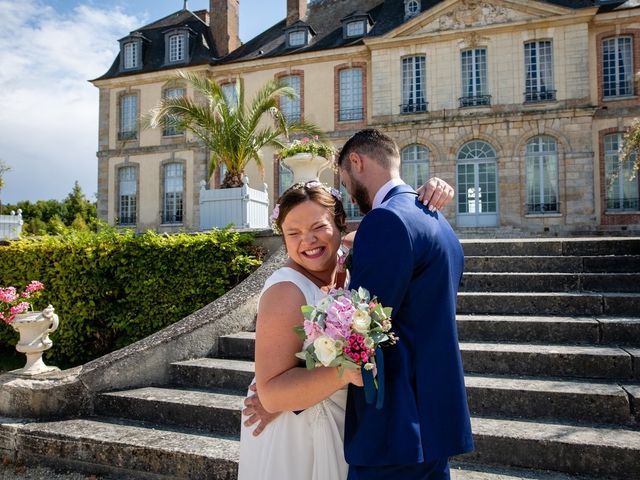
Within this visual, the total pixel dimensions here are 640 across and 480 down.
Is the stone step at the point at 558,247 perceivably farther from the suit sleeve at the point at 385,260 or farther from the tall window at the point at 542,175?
the tall window at the point at 542,175

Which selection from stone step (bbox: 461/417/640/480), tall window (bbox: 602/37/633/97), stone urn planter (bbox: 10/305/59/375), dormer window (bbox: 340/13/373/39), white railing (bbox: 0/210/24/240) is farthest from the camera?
dormer window (bbox: 340/13/373/39)

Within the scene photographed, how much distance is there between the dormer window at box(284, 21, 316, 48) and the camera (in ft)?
69.1

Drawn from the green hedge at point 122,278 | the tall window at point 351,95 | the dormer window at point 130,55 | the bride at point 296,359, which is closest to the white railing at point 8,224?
the green hedge at point 122,278

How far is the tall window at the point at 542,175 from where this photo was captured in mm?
17344

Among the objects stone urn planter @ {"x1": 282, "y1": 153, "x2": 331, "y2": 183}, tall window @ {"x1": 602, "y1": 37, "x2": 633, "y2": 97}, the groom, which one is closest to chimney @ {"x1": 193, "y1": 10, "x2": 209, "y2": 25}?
tall window @ {"x1": 602, "y1": 37, "x2": 633, "y2": 97}

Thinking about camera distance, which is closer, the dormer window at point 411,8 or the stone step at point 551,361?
the stone step at point 551,361

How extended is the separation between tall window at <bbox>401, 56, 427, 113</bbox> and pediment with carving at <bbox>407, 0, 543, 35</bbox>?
110cm

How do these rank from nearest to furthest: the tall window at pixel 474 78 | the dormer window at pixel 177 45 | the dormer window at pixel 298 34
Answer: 1. the tall window at pixel 474 78
2. the dormer window at pixel 298 34
3. the dormer window at pixel 177 45

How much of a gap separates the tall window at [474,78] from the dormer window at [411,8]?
300cm

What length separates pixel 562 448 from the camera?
2850 millimetres

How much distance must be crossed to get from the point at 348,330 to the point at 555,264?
455 centimetres

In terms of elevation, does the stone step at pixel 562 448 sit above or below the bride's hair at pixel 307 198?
below

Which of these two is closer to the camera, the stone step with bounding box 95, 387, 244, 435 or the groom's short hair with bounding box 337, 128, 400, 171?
the groom's short hair with bounding box 337, 128, 400, 171

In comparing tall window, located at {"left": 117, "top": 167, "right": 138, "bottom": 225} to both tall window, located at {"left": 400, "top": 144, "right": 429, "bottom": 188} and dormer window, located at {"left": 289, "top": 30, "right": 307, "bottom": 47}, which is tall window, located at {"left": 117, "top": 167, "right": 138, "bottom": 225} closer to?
dormer window, located at {"left": 289, "top": 30, "right": 307, "bottom": 47}
